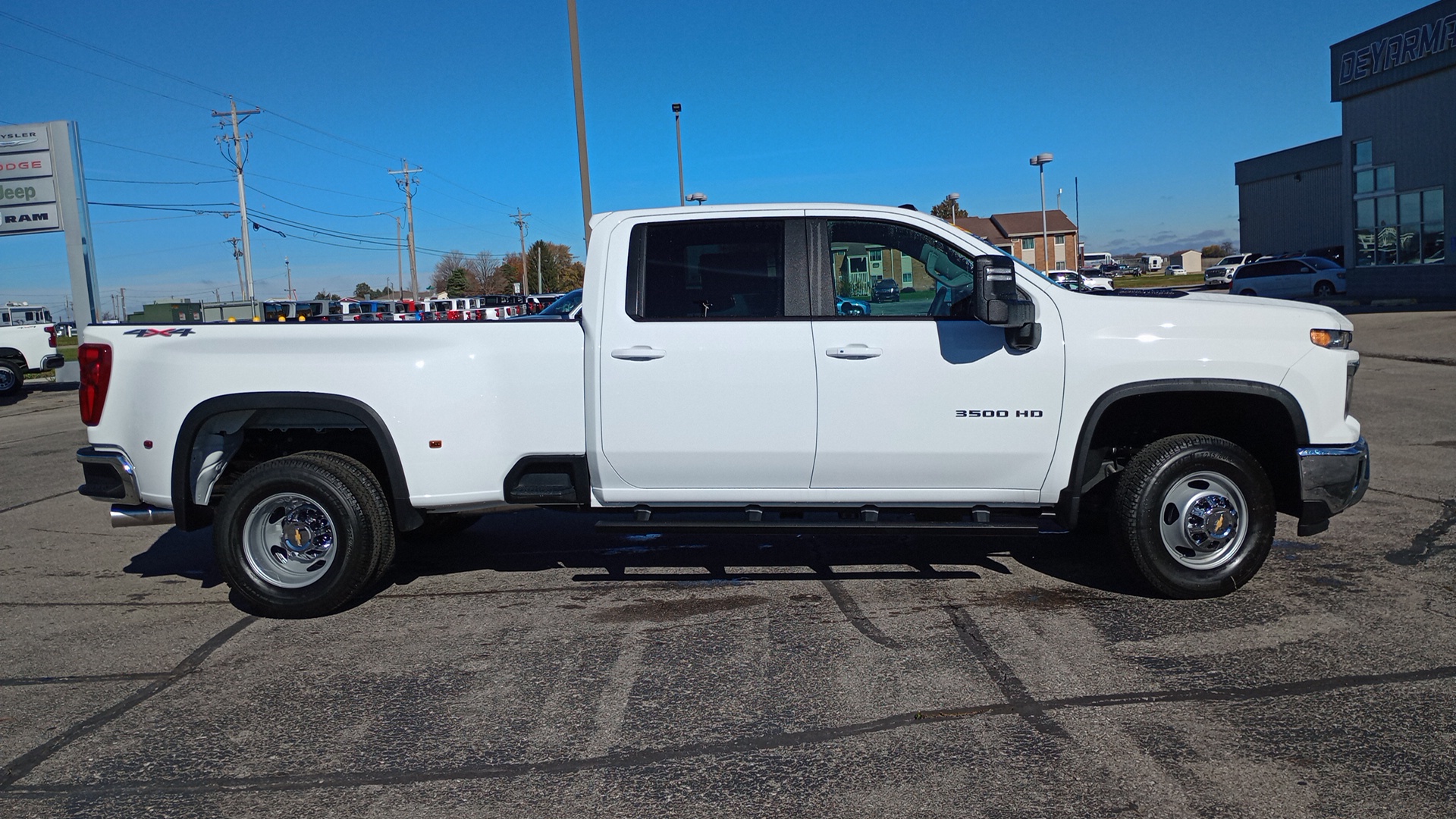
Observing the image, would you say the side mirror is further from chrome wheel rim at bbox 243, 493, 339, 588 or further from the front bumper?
chrome wheel rim at bbox 243, 493, 339, 588

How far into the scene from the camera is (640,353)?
17.2 feet

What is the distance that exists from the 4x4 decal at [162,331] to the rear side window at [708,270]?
2.32 m

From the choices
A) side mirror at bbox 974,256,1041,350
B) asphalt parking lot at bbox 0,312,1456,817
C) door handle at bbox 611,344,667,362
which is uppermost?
side mirror at bbox 974,256,1041,350

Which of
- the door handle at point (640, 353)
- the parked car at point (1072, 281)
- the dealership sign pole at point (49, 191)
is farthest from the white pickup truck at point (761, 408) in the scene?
the dealership sign pole at point (49, 191)

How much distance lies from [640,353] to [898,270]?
143 cm

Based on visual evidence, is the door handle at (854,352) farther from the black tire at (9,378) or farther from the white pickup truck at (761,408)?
the black tire at (9,378)

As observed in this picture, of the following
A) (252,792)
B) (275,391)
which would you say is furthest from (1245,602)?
(275,391)

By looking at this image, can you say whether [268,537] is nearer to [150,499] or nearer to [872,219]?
[150,499]

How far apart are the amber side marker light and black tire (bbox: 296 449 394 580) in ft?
15.8

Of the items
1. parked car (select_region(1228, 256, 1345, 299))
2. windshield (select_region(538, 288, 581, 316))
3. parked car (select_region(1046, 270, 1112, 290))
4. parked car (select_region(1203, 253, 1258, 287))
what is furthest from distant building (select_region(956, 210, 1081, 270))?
windshield (select_region(538, 288, 581, 316))

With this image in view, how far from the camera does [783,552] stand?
6.66 meters

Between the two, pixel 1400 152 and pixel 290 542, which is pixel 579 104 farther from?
pixel 1400 152

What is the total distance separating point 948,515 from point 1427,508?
158 inches

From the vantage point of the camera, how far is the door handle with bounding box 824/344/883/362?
5.18 meters
